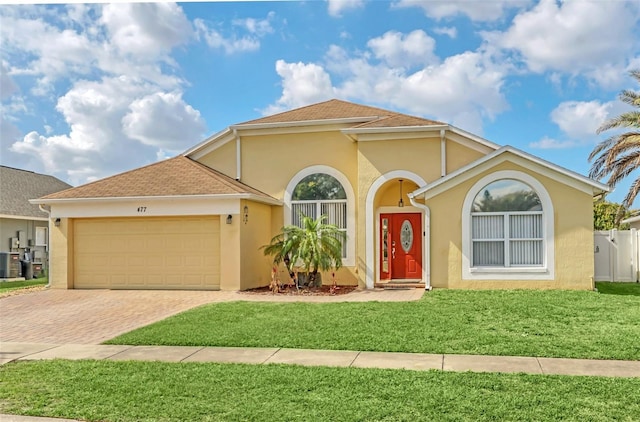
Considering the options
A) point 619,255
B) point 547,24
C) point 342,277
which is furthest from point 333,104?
point 547,24

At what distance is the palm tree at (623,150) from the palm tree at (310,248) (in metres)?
12.3

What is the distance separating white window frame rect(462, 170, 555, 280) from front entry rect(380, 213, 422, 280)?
3.24 m

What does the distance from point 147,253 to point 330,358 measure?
37.2 ft

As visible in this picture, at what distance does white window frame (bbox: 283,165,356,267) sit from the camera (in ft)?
60.6

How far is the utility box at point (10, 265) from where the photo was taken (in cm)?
2483

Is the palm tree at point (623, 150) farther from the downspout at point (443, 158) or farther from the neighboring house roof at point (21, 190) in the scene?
the neighboring house roof at point (21, 190)

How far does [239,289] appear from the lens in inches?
662

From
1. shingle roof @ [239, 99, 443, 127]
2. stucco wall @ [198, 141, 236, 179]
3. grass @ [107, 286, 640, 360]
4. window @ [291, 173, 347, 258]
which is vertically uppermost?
shingle roof @ [239, 99, 443, 127]

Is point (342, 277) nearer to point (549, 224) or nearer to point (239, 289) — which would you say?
point (239, 289)

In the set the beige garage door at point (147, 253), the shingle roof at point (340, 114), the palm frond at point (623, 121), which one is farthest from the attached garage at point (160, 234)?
the palm frond at point (623, 121)

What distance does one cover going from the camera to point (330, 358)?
26.3 ft

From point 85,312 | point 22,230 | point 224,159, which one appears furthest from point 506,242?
point 22,230

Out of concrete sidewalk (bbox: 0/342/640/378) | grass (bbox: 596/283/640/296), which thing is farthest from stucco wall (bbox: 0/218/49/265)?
Result: grass (bbox: 596/283/640/296)

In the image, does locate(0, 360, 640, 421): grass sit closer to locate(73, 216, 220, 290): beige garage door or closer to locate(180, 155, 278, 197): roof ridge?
locate(73, 216, 220, 290): beige garage door
